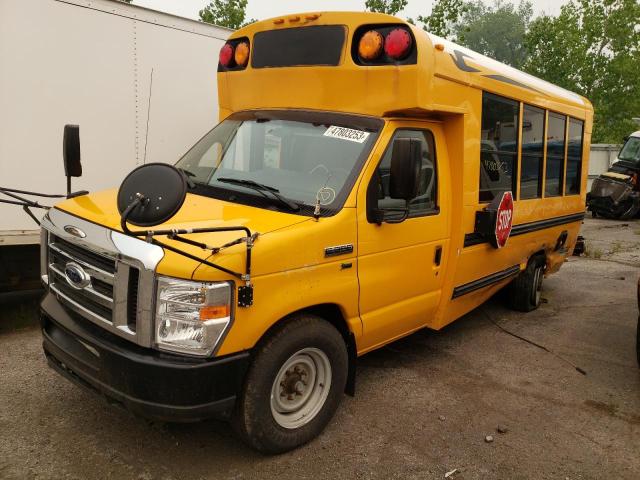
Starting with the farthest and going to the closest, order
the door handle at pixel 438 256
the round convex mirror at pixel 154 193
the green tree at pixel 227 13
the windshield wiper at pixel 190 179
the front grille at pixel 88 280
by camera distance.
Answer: the green tree at pixel 227 13 → the door handle at pixel 438 256 → the windshield wiper at pixel 190 179 → the front grille at pixel 88 280 → the round convex mirror at pixel 154 193

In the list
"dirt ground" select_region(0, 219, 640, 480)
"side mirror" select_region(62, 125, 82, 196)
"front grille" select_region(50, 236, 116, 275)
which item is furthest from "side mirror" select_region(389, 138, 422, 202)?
"side mirror" select_region(62, 125, 82, 196)

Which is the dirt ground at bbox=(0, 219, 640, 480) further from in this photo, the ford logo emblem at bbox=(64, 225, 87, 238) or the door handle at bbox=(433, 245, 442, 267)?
the ford logo emblem at bbox=(64, 225, 87, 238)

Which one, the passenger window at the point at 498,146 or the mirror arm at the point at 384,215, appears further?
the passenger window at the point at 498,146

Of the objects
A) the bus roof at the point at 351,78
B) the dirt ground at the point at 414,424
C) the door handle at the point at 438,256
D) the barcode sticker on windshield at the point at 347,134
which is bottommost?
the dirt ground at the point at 414,424

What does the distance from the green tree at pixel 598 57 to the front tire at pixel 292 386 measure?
25045 mm

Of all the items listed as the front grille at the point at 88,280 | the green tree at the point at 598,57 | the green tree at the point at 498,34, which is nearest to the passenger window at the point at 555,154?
the front grille at the point at 88,280

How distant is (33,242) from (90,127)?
119 cm

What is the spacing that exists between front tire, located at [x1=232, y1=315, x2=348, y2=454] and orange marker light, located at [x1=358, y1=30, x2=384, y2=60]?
1.88 meters

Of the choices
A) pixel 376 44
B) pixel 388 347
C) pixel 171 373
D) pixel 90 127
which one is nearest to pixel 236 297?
pixel 171 373

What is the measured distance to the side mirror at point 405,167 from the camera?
3.52 meters

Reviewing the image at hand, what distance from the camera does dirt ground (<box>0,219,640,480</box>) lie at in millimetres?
3336

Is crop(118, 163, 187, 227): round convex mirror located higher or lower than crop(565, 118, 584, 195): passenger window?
lower

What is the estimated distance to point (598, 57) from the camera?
86.9 feet

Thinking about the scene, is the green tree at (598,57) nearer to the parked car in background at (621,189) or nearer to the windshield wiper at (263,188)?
the parked car in background at (621,189)
